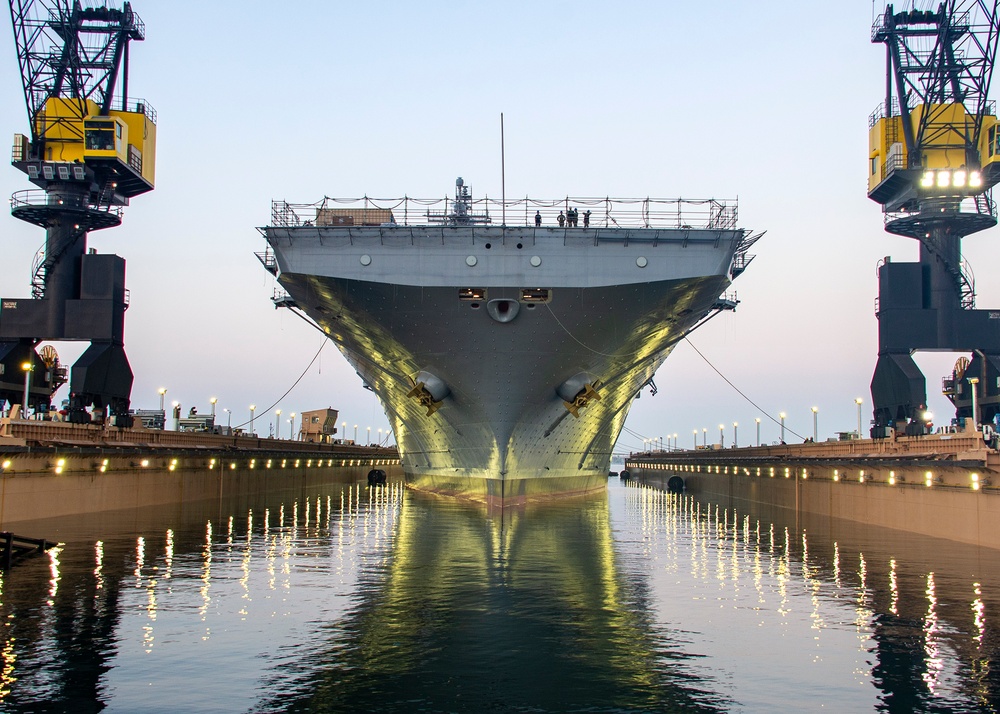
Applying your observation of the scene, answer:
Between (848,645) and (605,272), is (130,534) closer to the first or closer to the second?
(605,272)

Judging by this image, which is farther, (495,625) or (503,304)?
(503,304)

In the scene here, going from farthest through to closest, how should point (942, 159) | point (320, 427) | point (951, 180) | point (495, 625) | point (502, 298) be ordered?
point (320, 427), point (942, 159), point (951, 180), point (502, 298), point (495, 625)

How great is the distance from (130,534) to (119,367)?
Answer: 1904 centimetres

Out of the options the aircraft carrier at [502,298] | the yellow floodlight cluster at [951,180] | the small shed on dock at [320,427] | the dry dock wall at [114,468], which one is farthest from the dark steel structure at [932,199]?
the small shed on dock at [320,427]

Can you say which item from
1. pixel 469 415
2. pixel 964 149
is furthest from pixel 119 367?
pixel 964 149

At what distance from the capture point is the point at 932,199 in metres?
42.2

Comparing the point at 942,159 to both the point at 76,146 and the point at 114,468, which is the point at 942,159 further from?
the point at 76,146

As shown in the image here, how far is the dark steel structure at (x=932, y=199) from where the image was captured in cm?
4050

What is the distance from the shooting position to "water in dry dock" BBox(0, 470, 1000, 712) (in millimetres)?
9484

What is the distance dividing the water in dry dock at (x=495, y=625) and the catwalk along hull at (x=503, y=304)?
6.62 meters

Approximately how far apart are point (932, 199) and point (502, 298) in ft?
84.2

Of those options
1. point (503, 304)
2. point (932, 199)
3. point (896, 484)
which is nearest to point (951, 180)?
point (932, 199)

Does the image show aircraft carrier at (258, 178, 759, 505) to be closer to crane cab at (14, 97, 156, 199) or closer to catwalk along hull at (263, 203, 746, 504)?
catwalk along hull at (263, 203, 746, 504)

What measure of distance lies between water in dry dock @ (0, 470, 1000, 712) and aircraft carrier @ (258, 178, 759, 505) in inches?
264
